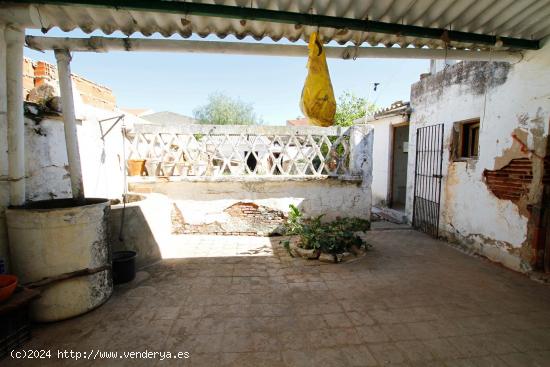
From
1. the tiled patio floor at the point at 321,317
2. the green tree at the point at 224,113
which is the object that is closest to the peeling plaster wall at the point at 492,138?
the tiled patio floor at the point at 321,317

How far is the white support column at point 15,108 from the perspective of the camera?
8.72ft

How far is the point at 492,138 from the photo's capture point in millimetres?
4273

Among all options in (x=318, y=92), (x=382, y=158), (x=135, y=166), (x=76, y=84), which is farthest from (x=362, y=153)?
(x=76, y=84)

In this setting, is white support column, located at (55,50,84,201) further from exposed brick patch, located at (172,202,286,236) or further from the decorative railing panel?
exposed brick patch, located at (172,202,286,236)

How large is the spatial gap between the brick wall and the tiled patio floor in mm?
3637

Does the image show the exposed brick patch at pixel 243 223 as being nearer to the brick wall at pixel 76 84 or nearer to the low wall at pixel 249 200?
the low wall at pixel 249 200

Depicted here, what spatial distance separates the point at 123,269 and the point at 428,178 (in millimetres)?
5811

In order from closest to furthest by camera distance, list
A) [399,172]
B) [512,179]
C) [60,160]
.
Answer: [60,160]
[512,179]
[399,172]

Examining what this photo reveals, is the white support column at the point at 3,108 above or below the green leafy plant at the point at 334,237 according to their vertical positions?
above

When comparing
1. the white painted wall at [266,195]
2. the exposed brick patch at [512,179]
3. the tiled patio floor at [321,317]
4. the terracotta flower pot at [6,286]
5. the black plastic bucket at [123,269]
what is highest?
the exposed brick patch at [512,179]

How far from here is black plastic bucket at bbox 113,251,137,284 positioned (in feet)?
11.0

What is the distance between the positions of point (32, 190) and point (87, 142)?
4.11 feet

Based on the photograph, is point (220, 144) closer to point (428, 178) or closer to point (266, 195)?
point (266, 195)

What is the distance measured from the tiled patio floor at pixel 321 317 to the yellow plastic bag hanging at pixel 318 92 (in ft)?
6.26
